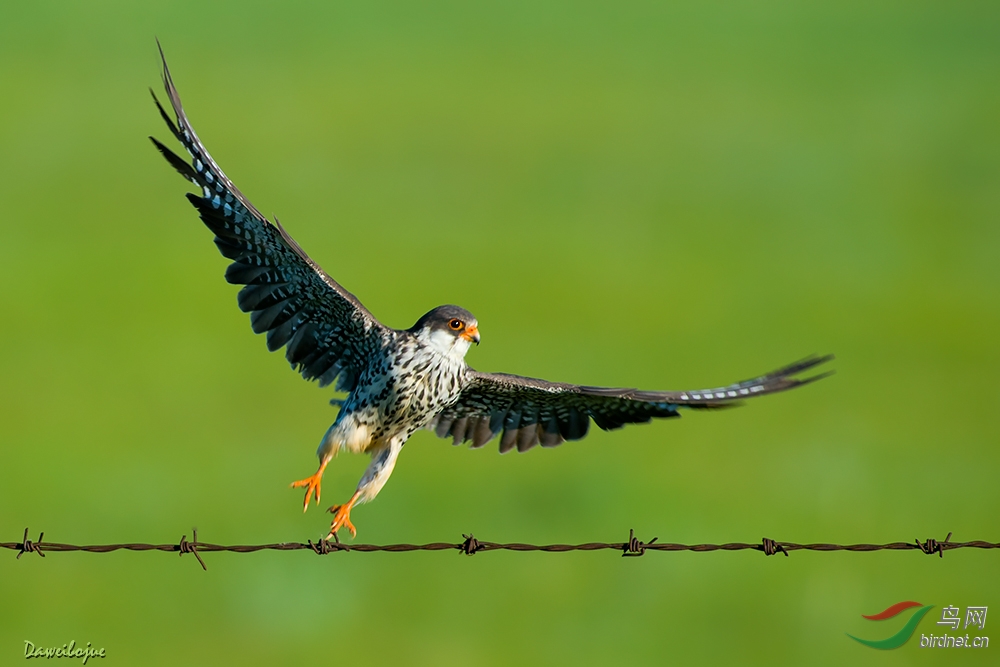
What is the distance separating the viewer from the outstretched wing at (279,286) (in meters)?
7.72

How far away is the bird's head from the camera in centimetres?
816

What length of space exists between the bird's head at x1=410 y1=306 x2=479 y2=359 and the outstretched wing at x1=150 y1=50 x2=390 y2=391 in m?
0.25

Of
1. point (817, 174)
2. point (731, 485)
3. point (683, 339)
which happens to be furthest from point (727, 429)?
point (817, 174)

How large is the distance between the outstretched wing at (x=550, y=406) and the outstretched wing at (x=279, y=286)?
689 millimetres

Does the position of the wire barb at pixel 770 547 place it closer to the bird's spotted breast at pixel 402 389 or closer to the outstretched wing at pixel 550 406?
the outstretched wing at pixel 550 406

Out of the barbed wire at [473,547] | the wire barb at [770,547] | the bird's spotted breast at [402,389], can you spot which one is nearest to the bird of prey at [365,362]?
the bird's spotted breast at [402,389]

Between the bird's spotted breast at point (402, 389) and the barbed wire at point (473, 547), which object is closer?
the barbed wire at point (473, 547)

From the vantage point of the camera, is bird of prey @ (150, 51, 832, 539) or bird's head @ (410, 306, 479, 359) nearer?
bird of prey @ (150, 51, 832, 539)

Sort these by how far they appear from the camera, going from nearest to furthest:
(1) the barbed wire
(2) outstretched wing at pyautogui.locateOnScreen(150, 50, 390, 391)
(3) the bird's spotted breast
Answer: (1) the barbed wire, (2) outstretched wing at pyautogui.locateOnScreen(150, 50, 390, 391), (3) the bird's spotted breast

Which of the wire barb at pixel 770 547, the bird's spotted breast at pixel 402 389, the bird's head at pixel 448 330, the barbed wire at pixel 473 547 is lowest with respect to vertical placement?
the barbed wire at pixel 473 547

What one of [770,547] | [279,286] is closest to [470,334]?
[279,286]

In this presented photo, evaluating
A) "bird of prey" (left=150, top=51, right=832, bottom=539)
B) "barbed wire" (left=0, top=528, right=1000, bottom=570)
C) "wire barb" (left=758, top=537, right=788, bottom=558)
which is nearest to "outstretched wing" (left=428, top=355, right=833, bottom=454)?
"bird of prey" (left=150, top=51, right=832, bottom=539)

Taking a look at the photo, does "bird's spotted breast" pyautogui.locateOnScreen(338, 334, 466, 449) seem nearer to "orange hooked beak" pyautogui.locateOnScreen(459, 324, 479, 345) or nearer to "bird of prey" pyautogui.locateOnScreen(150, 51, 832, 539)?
"bird of prey" pyautogui.locateOnScreen(150, 51, 832, 539)

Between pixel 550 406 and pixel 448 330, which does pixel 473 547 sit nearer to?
pixel 448 330
